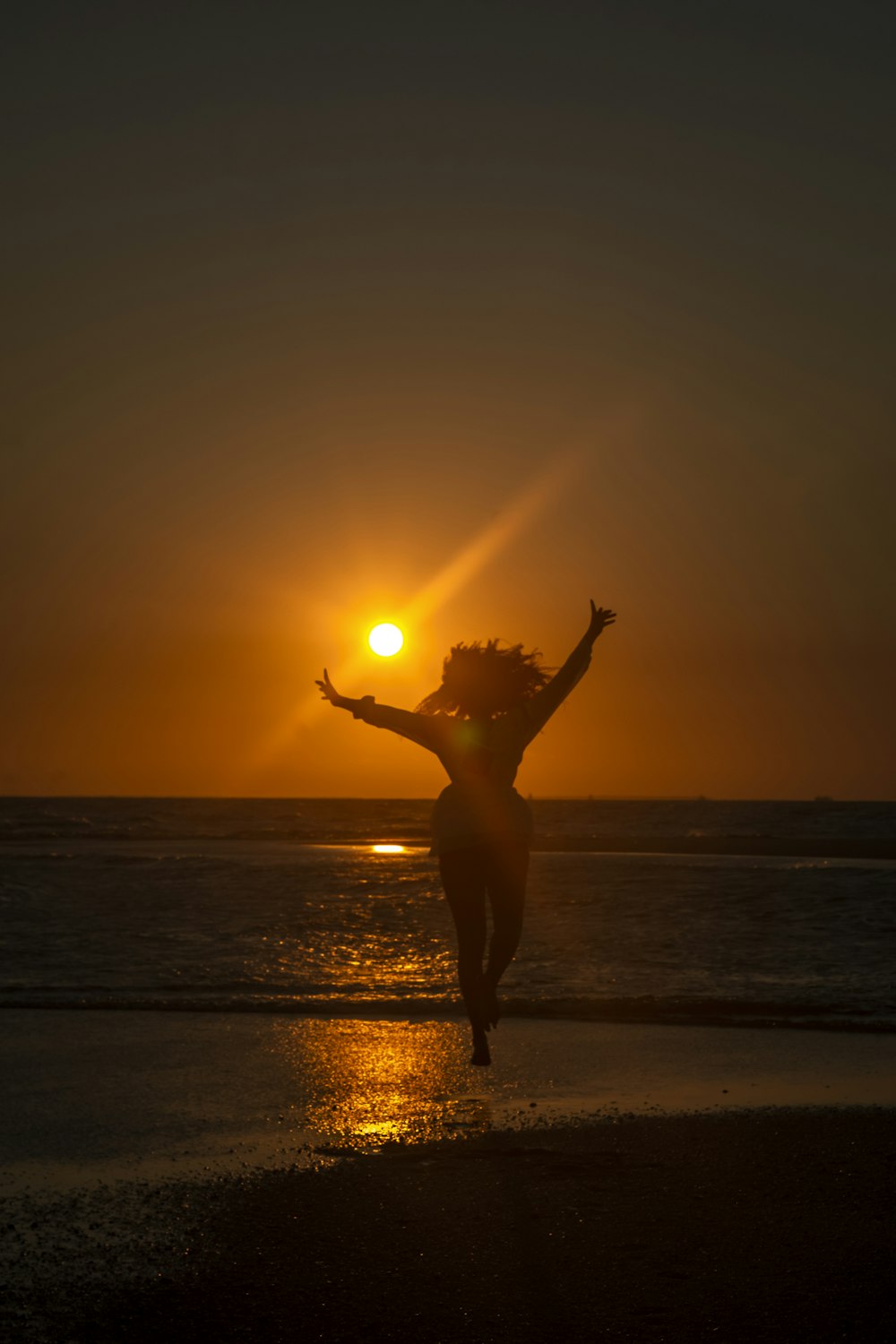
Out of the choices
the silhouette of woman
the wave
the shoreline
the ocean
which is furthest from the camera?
the ocean

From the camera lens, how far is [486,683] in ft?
25.2

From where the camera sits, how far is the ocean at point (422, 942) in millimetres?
11711

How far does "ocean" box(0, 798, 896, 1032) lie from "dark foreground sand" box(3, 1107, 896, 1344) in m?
4.81

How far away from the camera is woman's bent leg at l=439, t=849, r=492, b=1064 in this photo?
7.32 metres

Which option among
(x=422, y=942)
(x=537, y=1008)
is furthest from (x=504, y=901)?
(x=422, y=942)

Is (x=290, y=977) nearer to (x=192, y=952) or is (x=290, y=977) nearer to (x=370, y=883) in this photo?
(x=192, y=952)

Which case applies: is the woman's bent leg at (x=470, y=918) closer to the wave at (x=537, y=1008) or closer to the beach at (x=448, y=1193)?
the beach at (x=448, y=1193)

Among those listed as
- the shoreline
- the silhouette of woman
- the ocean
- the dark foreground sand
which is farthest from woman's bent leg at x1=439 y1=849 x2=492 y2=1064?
the ocean

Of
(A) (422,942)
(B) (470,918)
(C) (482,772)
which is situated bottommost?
(A) (422,942)

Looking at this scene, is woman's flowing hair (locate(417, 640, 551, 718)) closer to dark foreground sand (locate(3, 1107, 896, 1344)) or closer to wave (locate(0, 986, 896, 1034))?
dark foreground sand (locate(3, 1107, 896, 1344))

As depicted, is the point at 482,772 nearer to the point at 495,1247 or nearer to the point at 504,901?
the point at 504,901

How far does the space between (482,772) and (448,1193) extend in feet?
7.71

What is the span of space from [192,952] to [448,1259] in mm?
11063

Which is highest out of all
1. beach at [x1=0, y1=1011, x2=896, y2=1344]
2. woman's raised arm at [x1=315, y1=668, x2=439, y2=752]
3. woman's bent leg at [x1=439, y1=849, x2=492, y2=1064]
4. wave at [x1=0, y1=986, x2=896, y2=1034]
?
woman's raised arm at [x1=315, y1=668, x2=439, y2=752]
